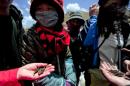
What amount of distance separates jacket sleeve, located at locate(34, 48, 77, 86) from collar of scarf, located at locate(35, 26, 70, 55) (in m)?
0.16

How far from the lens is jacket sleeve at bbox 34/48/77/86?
12.1ft

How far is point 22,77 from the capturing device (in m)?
2.88

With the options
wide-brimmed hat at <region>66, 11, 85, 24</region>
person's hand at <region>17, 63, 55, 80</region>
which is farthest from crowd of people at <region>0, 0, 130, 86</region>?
wide-brimmed hat at <region>66, 11, 85, 24</region>

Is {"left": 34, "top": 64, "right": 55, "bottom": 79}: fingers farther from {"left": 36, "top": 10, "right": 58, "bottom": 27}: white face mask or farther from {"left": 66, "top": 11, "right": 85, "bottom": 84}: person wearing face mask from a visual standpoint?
{"left": 66, "top": 11, "right": 85, "bottom": 84}: person wearing face mask

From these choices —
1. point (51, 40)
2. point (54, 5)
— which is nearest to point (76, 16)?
point (54, 5)

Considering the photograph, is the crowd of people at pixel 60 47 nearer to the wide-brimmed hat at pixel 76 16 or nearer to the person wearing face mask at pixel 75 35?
the person wearing face mask at pixel 75 35

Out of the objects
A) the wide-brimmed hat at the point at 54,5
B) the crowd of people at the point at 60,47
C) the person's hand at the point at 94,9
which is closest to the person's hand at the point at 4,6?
the crowd of people at the point at 60,47

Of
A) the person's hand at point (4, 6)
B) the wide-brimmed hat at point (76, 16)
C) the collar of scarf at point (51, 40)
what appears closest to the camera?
the person's hand at point (4, 6)

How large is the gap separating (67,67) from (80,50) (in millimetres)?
890

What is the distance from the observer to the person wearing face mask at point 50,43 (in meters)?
3.79

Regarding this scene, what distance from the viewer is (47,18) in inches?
163

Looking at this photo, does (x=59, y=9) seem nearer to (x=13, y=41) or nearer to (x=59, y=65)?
(x=59, y=65)

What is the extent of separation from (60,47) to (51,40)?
14cm

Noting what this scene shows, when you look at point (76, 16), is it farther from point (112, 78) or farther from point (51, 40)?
point (112, 78)
